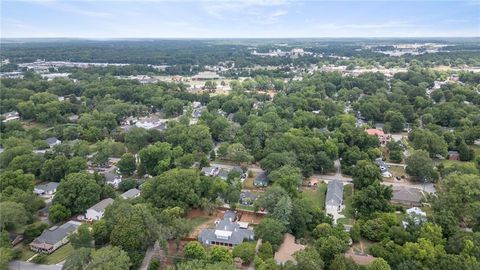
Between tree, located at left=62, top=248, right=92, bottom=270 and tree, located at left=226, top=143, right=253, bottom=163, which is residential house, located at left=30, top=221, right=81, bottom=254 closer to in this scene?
tree, located at left=62, top=248, right=92, bottom=270

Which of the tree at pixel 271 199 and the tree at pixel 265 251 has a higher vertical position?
the tree at pixel 271 199

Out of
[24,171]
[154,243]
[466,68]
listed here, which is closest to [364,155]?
[154,243]

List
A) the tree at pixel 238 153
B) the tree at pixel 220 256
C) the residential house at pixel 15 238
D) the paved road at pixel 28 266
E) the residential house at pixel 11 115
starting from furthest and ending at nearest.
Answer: the residential house at pixel 11 115 < the tree at pixel 238 153 < the residential house at pixel 15 238 < the paved road at pixel 28 266 < the tree at pixel 220 256

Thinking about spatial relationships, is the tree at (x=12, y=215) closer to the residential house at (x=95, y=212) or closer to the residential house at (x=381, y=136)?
the residential house at (x=95, y=212)

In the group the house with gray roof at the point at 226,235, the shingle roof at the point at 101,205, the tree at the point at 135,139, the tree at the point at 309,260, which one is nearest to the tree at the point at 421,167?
the tree at the point at 309,260

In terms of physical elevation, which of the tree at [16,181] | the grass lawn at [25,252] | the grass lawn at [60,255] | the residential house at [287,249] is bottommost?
the grass lawn at [60,255]

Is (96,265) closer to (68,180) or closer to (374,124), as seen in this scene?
(68,180)
